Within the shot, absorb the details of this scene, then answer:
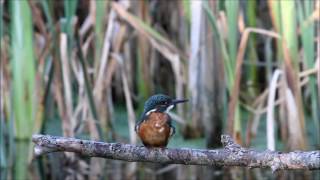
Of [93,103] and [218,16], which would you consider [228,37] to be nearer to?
[218,16]

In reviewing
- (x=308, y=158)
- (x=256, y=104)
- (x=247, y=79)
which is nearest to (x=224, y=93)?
(x=256, y=104)

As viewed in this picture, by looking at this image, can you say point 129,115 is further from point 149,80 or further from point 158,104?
point 158,104

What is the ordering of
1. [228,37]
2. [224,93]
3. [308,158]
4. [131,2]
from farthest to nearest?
[131,2]
[224,93]
[228,37]
[308,158]

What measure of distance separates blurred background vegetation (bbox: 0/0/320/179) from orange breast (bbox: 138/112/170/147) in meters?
1.87

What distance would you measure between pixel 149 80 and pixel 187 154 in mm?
3115

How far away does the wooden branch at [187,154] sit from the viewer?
166cm

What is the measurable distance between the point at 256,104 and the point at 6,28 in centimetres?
152

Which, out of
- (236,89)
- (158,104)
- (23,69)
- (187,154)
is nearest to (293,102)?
(236,89)

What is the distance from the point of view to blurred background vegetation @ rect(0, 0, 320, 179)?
13.2 feet

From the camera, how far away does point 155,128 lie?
2.07 metres

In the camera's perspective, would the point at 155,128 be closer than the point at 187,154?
No

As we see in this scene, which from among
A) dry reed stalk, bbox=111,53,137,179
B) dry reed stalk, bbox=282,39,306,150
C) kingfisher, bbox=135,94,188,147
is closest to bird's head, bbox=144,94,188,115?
kingfisher, bbox=135,94,188,147

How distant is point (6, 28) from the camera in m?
4.89

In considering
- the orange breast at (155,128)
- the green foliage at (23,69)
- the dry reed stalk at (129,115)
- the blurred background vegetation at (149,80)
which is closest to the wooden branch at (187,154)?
the orange breast at (155,128)
